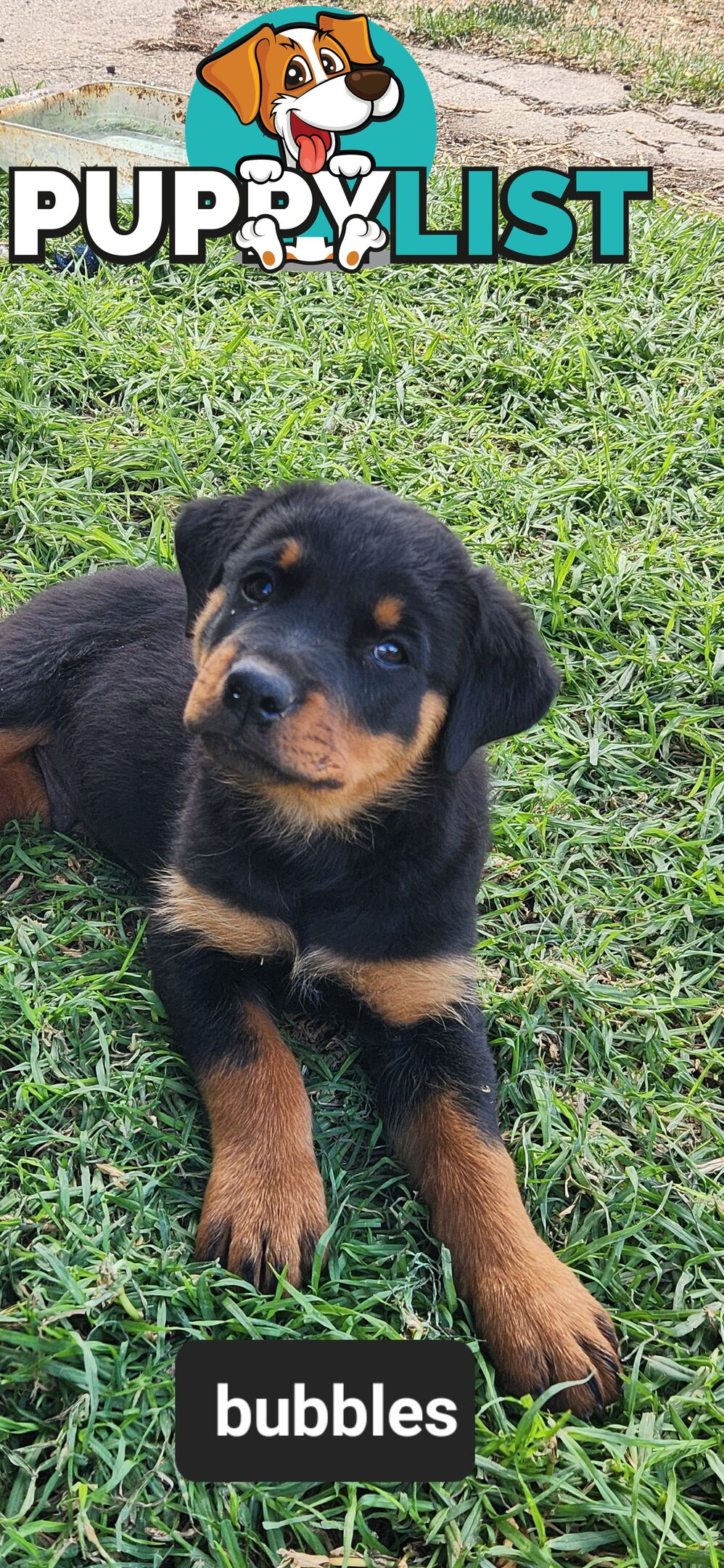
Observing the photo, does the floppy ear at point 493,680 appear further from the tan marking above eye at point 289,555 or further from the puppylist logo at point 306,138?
the puppylist logo at point 306,138

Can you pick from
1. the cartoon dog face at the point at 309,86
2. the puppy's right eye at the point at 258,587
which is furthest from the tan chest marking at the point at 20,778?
the cartoon dog face at the point at 309,86

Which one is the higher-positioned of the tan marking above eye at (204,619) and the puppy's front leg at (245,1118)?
the tan marking above eye at (204,619)

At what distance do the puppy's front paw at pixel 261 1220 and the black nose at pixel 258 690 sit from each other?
2.83 ft

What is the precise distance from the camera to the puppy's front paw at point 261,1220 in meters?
2.43

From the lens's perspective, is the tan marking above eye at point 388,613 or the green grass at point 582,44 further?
the green grass at point 582,44

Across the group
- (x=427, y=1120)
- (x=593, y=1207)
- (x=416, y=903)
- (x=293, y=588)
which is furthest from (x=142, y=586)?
(x=593, y=1207)

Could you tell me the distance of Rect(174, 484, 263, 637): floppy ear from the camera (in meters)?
2.87

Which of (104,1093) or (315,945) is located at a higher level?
(315,945)

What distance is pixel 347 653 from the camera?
8.16 ft

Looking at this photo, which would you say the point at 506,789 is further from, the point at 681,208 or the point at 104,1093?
the point at 681,208

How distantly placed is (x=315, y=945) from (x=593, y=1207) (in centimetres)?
79

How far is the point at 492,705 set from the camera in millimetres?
2705

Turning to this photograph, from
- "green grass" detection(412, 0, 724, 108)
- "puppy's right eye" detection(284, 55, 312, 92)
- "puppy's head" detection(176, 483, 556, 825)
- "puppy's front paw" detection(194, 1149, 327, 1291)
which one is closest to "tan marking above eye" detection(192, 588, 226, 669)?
"puppy's head" detection(176, 483, 556, 825)

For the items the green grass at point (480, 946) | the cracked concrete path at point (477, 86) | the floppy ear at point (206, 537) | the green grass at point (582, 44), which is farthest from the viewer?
the green grass at point (582, 44)
